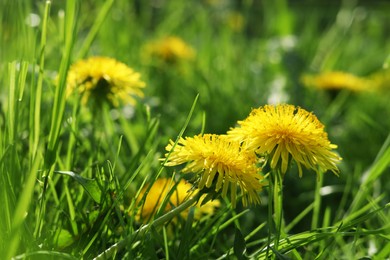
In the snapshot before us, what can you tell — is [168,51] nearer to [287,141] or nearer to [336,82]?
[336,82]

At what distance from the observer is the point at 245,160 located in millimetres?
802

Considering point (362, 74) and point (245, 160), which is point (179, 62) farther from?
point (245, 160)

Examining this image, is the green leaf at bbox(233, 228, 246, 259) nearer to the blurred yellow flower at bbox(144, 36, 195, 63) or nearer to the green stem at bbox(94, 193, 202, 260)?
the green stem at bbox(94, 193, 202, 260)

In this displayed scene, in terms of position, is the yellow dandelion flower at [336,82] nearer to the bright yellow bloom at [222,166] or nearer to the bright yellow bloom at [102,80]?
the bright yellow bloom at [102,80]

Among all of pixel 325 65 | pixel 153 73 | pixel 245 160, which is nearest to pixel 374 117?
pixel 325 65

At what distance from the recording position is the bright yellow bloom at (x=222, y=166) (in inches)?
30.7

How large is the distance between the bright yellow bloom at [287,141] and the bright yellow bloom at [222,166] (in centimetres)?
2

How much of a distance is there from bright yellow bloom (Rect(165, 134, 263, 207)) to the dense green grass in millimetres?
44

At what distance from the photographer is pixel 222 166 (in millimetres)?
789

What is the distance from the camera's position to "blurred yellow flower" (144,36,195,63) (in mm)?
2051

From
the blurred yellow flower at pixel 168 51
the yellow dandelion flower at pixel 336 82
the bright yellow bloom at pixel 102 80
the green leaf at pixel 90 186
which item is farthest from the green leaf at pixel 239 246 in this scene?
the blurred yellow flower at pixel 168 51

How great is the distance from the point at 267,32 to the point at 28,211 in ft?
5.69

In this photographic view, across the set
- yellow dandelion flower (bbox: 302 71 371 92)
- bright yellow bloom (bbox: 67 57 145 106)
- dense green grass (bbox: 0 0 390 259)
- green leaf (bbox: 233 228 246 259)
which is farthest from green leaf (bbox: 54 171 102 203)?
yellow dandelion flower (bbox: 302 71 371 92)

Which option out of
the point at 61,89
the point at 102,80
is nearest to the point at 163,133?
the point at 102,80
